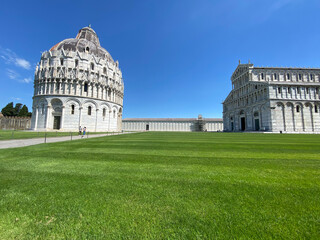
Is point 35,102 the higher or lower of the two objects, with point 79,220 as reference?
higher

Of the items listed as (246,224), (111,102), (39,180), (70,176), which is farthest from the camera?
(111,102)

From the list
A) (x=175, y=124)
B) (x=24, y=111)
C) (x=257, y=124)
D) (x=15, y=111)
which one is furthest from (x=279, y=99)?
(x=15, y=111)

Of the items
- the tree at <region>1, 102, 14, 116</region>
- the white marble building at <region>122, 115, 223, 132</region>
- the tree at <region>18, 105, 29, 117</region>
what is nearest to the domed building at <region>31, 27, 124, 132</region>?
the white marble building at <region>122, 115, 223, 132</region>

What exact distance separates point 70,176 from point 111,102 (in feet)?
121

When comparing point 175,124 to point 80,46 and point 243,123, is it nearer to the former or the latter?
point 243,123

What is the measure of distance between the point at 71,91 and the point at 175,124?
4899 centimetres

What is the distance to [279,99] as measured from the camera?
118 ft

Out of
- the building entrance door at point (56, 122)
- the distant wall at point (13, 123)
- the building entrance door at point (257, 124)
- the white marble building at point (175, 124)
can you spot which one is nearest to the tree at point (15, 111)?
the distant wall at point (13, 123)

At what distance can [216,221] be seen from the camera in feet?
6.25

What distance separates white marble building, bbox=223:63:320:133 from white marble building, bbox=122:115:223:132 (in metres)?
23.4

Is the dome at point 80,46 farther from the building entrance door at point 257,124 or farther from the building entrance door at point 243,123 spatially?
the building entrance door at point 243,123

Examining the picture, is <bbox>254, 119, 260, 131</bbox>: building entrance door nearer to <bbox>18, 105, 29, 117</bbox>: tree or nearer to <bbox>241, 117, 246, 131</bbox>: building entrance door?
<bbox>241, 117, 246, 131</bbox>: building entrance door

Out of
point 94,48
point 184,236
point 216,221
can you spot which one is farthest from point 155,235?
point 94,48

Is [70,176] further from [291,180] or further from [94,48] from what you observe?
[94,48]
